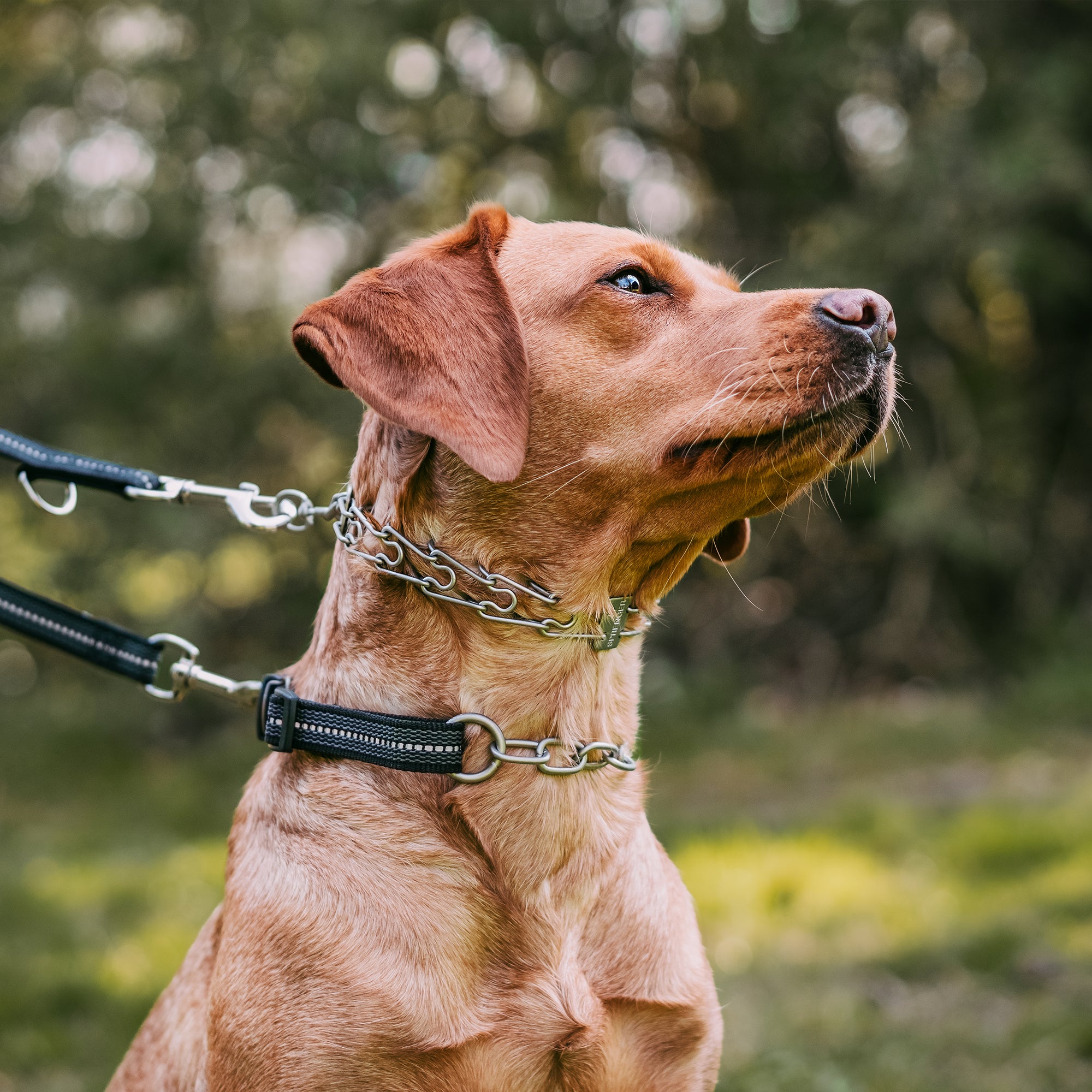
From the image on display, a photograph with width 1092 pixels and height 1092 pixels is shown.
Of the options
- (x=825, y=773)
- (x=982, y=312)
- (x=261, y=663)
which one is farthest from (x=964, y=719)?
(x=261, y=663)

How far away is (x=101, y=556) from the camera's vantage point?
26.6ft

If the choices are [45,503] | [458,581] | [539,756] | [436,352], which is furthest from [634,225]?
[539,756]

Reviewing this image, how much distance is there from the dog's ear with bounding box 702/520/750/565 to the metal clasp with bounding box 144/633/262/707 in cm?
115

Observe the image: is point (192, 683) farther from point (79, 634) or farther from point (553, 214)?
point (553, 214)

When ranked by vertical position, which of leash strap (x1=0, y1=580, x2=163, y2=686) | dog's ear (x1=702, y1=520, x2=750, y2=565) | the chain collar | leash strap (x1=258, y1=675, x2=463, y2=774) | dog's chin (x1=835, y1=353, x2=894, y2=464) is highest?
dog's chin (x1=835, y1=353, x2=894, y2=464)

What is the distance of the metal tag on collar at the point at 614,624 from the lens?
8.22 ft

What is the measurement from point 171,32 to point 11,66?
1.63 metres

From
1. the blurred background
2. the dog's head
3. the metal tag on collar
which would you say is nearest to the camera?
the dog's head

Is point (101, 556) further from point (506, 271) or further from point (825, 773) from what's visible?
point (506, 271)

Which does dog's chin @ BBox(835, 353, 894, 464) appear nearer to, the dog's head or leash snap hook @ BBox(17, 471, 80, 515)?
the dog's head

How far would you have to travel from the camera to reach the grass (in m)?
3.89

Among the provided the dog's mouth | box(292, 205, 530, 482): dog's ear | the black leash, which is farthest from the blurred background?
box(292, 205, 530, 482): dog's ear

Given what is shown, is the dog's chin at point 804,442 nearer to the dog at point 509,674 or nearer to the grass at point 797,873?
the dog at point 509,674

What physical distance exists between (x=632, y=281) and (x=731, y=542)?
725mm
